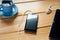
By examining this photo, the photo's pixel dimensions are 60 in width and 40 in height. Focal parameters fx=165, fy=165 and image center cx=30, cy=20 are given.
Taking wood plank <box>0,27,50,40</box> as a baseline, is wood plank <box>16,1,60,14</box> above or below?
above

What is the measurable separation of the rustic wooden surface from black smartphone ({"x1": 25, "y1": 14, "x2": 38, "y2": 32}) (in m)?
0.03

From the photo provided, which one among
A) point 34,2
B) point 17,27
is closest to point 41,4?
point 34,2

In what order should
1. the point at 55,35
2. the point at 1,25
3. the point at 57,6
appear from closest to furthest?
the point at 55,35, the point at 1,25, the point at 57,6

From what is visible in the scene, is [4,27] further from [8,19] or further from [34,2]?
[34,2]

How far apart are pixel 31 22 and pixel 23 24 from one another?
6 cm

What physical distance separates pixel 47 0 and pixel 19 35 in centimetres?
41

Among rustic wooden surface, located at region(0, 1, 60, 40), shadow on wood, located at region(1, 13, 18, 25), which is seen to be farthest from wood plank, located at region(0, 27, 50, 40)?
shadow on wood, located at region(1, 13, 18, 25)

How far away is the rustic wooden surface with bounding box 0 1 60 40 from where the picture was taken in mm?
1029

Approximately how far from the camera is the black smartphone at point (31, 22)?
1.06m

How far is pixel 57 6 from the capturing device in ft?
4.06

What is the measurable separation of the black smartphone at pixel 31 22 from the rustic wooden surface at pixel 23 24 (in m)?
0.03

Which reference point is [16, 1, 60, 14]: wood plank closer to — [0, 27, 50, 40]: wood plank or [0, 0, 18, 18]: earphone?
[0, 0, 18, 18]: earphone

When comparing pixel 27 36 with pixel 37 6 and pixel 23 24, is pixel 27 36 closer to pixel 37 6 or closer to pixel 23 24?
pixel 23 24

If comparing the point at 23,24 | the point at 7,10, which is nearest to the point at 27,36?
the point at 23,24
